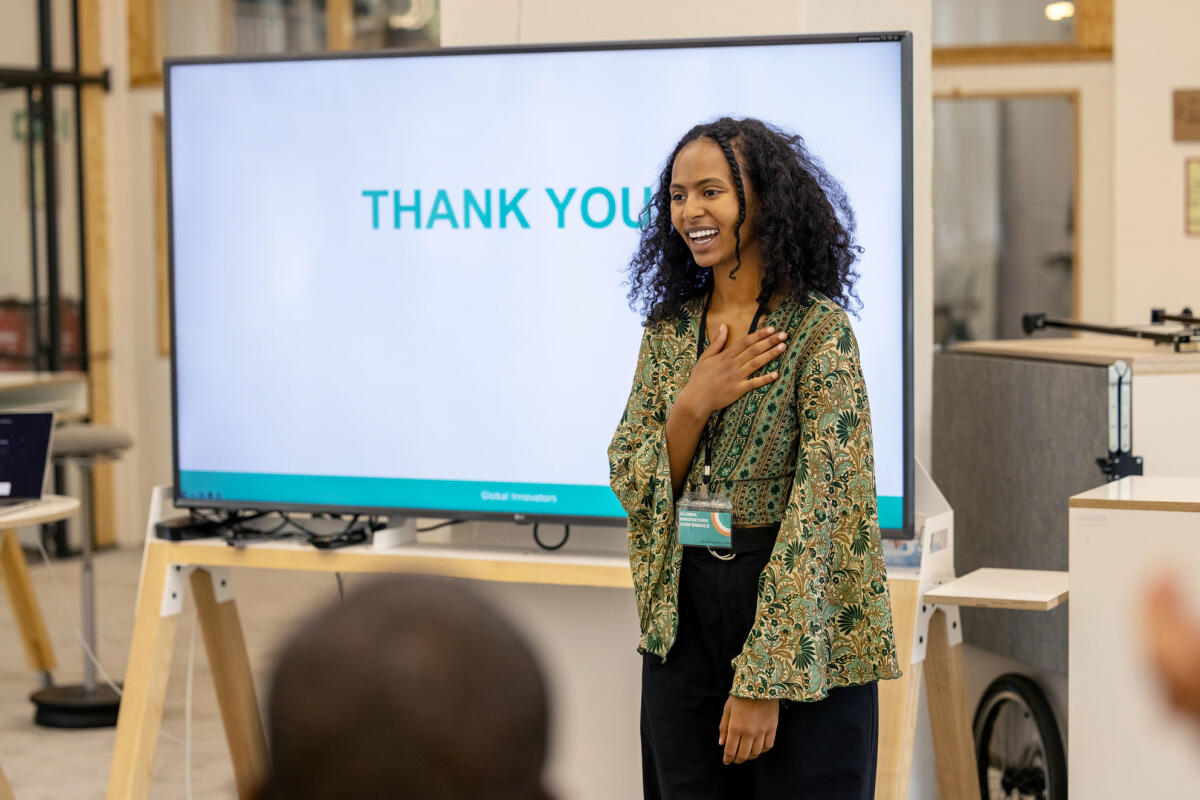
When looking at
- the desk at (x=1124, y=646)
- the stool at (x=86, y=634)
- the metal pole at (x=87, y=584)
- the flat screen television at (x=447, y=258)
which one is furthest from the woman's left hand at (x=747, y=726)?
the metal pole at (x=87, y=584)

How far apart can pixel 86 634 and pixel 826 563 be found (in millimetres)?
3424

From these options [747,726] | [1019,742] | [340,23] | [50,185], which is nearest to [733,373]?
[747,726]

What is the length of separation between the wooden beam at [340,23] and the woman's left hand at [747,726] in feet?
19.1

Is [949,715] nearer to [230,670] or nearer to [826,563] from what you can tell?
[826,563]

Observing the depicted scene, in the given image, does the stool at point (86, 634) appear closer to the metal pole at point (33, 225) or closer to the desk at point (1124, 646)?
the metal pole at point (33, 225)

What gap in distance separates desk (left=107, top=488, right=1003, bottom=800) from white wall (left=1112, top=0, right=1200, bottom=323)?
11.2 feet

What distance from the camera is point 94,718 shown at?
4.23 m

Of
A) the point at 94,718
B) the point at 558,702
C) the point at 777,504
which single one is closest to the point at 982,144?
the point at 94,718

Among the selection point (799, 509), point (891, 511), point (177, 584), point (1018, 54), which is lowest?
point (177, 584)

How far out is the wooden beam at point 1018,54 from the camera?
19.3 ft

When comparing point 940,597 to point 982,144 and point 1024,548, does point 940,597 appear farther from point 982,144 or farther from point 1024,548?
point 982,144

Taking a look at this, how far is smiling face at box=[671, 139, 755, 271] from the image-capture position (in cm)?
171

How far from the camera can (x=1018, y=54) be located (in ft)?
19.6

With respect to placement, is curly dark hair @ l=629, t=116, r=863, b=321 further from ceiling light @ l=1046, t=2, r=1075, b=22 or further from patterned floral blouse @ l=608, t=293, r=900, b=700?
ceiling light @ l=1046, t=2, r=1075, b=22
